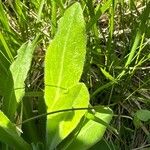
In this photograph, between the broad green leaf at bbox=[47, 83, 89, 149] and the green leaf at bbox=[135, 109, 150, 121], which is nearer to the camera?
the broad green leaf at bbox=[47, 83, 89, 149]

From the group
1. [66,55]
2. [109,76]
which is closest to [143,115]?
[109,76]

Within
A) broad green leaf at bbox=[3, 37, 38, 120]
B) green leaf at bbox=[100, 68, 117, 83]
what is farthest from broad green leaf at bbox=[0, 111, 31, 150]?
green leaf at bbox=[100, 68, 117, 83]

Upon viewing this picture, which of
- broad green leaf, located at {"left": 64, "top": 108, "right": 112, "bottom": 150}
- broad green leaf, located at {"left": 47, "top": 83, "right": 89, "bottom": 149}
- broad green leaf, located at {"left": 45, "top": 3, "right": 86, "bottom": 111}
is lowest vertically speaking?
broad green leaf, located at {"left": 64, "top": 108, "right": 112, "bottom": 150}

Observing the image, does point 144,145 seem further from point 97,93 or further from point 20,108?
point 20,108

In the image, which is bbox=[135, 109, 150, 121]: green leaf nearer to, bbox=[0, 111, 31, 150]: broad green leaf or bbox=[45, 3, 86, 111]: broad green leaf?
bbox=[45, 3, 86, 111]: broad green leaf

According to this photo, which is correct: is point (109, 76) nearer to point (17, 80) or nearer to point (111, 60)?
point (111, 60)

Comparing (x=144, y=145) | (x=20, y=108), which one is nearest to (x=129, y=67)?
(x=144, y=145)

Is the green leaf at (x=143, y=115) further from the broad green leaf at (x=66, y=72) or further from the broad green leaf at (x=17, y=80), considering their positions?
the broad green leaf at (x=17, y=80)
